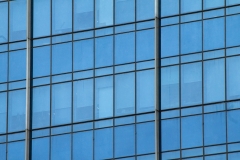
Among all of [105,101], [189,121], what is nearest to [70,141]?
[105,101]

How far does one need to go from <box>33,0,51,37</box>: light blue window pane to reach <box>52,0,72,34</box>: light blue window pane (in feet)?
1.15

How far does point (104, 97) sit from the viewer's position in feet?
183

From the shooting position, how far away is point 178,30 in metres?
54.8

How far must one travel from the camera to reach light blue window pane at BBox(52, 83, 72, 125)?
56.5 meters

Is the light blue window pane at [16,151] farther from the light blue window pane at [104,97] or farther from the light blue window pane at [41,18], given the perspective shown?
the light blue window pane at [41,18]

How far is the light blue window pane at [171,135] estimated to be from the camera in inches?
2112

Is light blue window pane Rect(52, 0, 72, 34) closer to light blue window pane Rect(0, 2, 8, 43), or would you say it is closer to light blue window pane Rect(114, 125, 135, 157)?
light blue window pane Rect(0, 2, 8, 43)

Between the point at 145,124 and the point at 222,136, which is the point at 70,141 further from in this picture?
the point at 222,136

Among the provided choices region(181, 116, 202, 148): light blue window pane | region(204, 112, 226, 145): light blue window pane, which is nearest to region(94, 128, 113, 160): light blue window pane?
region(181, 116, 202, 148): light blue window pane

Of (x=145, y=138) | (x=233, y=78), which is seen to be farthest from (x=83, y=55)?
(x=233, y=78)

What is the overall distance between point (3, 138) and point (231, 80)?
1186 cm

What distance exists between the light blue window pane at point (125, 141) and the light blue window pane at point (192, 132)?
2.46 meters

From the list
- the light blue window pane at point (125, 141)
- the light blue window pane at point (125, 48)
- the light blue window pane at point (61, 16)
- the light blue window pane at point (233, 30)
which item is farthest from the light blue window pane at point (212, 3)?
the light blue window pane at point (61, 16)

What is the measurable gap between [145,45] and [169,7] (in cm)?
208
